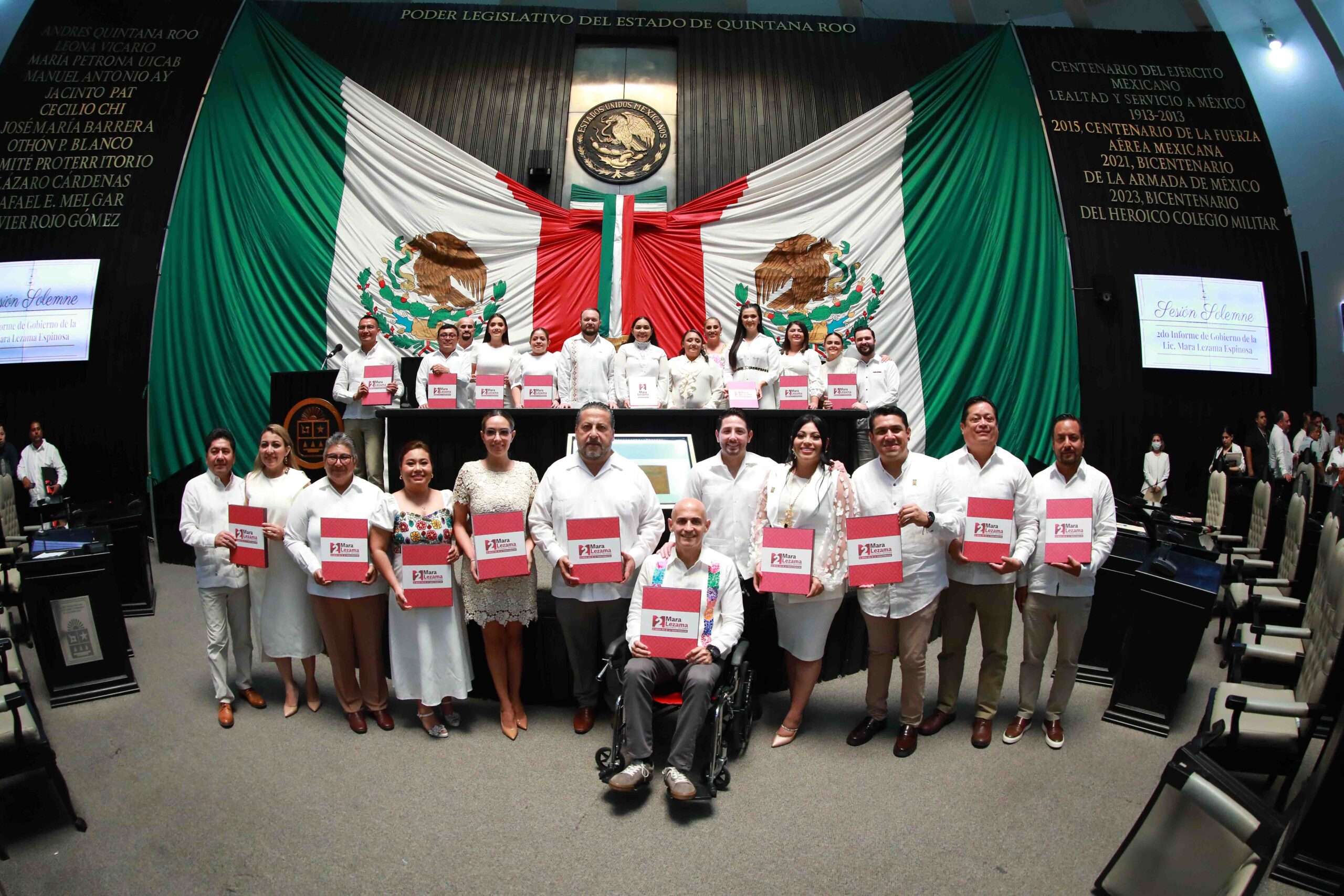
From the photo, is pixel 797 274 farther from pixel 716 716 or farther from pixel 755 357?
pixel 716 716

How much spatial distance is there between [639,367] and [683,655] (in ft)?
10.6

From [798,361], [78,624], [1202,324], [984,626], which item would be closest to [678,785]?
[984,626]

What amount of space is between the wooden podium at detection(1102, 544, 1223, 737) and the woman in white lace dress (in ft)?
9.62

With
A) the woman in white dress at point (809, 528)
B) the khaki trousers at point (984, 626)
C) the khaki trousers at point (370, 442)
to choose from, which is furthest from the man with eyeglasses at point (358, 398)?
the khaki trousers at point (984, 626)

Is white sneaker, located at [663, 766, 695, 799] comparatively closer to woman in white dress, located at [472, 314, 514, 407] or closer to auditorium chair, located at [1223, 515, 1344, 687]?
auditorium chair, located at [1223, 515, 1344, 687]

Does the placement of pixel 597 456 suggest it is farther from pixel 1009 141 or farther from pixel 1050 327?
pixel 1009 141

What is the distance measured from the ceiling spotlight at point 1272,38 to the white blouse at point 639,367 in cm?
1115

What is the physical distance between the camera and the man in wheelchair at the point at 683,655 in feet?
9.98

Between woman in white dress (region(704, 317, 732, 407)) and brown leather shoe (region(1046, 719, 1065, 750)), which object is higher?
woman in white dress (region(704, 317, 732, 407))

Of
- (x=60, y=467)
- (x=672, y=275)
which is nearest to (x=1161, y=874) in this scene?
(x=672, y=275)

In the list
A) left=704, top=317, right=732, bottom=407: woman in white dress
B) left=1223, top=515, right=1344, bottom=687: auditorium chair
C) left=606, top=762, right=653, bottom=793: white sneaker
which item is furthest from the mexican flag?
left=606, top=762, right=653, bottom=793: white sneaker

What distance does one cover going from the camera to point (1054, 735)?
11.7 ft

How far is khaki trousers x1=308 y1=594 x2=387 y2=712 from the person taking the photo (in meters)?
3.61

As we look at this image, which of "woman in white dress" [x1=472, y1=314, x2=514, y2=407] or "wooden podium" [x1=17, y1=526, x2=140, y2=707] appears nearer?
"wooden podium" [x1=17, y1=526, x2=140, y2=707]
